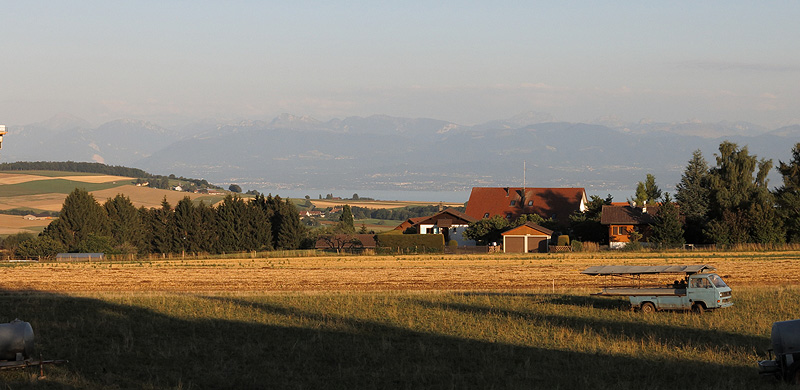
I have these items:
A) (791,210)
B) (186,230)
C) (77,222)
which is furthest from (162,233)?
(791,210)

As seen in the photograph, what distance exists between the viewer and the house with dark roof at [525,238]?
254 feet

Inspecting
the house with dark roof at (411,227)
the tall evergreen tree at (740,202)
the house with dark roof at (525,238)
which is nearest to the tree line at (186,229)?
the house with dark roof at (411,227)

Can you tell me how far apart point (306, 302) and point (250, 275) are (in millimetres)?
17340

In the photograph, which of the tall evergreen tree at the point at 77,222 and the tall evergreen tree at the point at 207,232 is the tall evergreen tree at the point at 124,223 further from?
the tall evergreen tree at the point at 207,232

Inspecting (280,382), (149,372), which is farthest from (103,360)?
(280,382)

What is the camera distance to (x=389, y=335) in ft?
80.8

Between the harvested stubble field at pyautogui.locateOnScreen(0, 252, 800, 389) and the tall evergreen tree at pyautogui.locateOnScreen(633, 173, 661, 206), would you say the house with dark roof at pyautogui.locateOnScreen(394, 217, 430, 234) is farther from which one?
the harvested stubble field at pyautogui.locateOnScreen(0, 252, 800, 389)

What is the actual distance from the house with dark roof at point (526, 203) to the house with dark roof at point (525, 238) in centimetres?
2091

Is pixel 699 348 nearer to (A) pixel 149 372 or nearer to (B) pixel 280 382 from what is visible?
(B) pixel 280 382

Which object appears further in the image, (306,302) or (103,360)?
(306,302)

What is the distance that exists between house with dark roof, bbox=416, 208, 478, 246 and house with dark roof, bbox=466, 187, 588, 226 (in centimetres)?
969

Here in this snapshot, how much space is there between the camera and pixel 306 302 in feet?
108

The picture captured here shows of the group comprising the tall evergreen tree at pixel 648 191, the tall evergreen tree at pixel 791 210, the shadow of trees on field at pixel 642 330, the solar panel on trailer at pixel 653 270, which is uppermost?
the tall evergreen tree at pixel 648 191

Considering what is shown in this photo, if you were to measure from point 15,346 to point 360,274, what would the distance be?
3131cm
